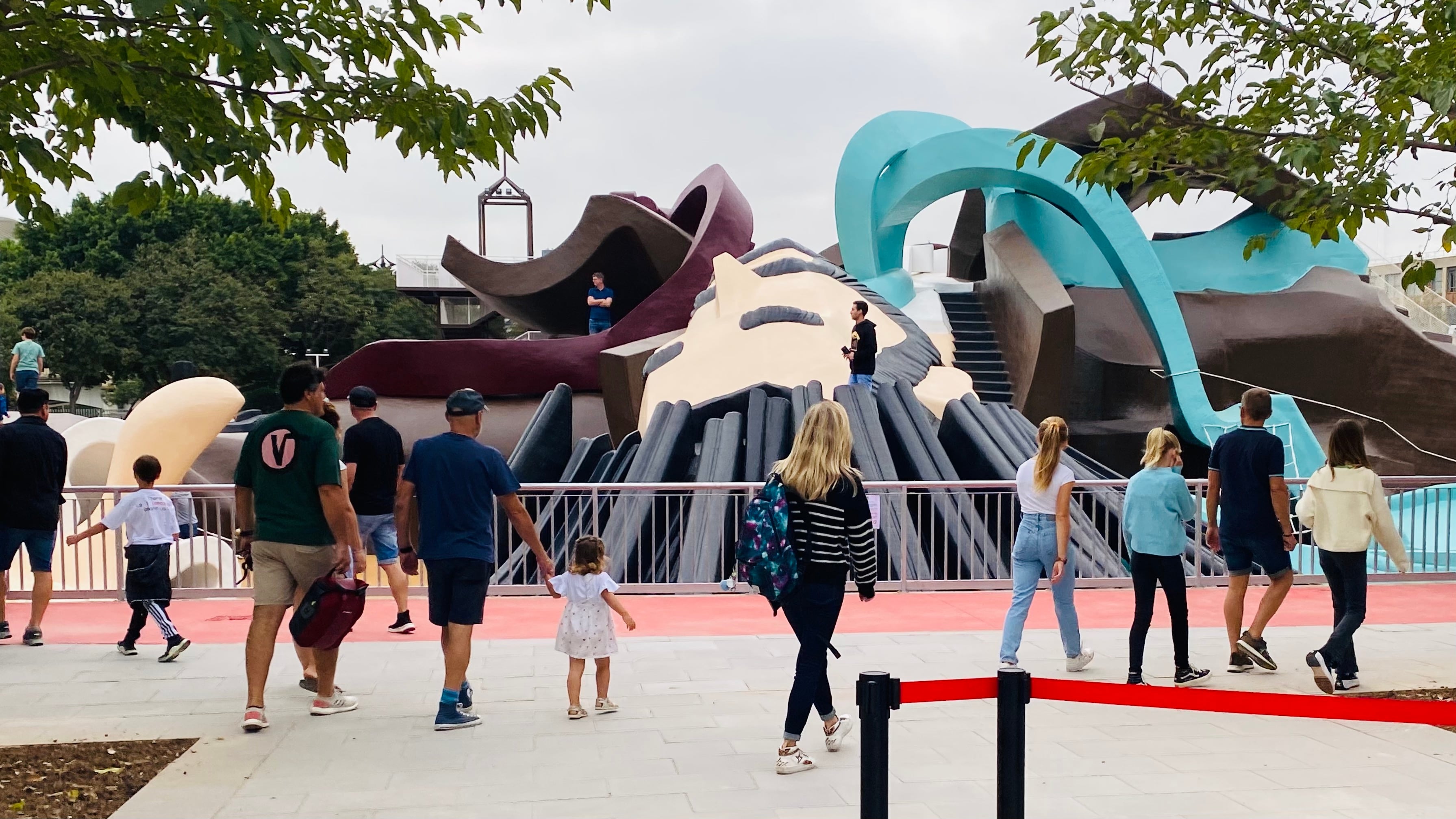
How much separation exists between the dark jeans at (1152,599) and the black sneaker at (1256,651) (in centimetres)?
45

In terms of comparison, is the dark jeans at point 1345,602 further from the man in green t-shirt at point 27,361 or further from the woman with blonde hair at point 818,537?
the man in green t-shirt at point 27,361

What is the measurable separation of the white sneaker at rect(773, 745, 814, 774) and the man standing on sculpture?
5.02 metres

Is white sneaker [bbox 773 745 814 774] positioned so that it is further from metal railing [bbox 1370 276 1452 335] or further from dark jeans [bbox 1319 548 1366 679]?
metal railing [bbox 1370 276 1452 335]

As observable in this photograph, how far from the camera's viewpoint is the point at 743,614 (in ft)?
28.8

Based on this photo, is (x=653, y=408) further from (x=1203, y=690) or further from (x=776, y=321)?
(x=1203, y=690)

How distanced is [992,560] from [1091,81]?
5486 mm

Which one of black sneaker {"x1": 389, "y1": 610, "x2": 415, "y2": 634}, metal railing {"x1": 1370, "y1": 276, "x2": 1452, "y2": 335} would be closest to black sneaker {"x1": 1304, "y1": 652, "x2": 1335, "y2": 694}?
black sneaker {"x1": 389, "y1": 610, "x2": 415, "y2": 634}

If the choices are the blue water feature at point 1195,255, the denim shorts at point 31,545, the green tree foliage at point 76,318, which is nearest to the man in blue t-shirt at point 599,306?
the blue water feature at point 1195,255

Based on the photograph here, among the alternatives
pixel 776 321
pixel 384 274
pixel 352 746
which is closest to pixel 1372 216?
pixel 352 746

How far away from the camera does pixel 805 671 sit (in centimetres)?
470

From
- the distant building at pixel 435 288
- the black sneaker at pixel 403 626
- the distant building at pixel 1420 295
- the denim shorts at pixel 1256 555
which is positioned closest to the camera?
the denim shorts at pixel 1256 555

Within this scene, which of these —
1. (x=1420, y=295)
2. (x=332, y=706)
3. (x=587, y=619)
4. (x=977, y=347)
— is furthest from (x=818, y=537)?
(x=1420, y=295)

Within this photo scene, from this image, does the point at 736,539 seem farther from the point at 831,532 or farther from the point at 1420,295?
the point at 1420,295

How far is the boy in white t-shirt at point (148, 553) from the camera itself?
6.95 meters
